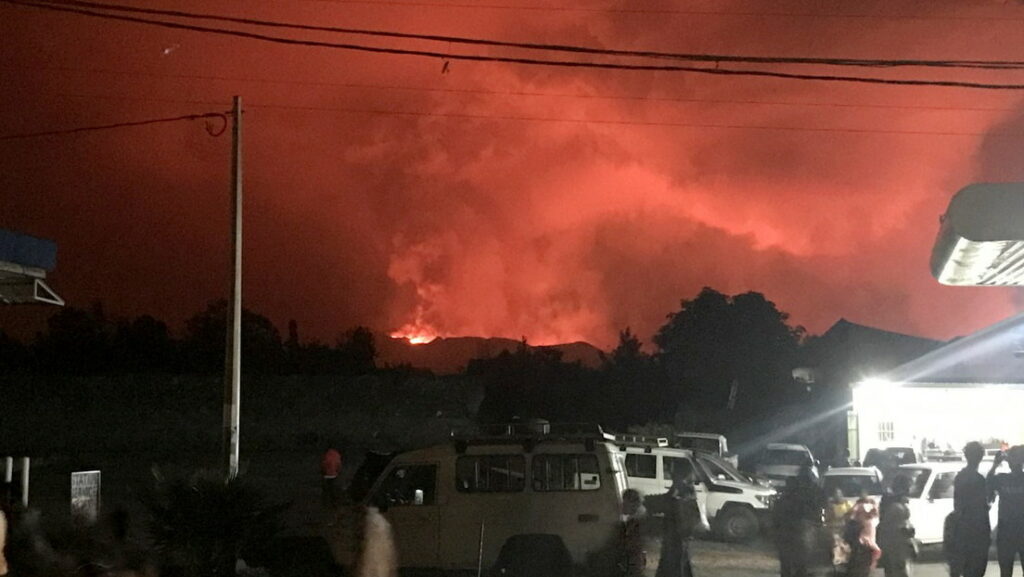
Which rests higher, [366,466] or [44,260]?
[44,260]

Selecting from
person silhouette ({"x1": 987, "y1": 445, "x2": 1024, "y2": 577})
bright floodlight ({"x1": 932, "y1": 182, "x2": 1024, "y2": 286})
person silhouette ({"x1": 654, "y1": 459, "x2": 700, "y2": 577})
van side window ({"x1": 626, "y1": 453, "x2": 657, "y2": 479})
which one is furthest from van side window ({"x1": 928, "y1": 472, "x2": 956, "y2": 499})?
bright floodlight ({"x1": 932, "y1": 182, "x2": 1024, "y2": 286})

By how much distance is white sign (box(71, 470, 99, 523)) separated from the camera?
14406mm

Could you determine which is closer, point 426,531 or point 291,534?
point 426,531

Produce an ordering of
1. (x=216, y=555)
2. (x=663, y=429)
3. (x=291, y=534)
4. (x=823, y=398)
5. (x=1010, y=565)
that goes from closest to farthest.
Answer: (x=1010, y=565), (x=216, y=555), (x=291, y=534), (x=663, y=429), (x=823, y=398)

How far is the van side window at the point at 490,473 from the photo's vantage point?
1298 cm

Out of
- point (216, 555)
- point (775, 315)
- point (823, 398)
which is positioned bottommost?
point (216, 555)

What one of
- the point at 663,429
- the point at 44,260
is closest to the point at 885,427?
the point at 663,429

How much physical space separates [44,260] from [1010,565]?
40.9 feet

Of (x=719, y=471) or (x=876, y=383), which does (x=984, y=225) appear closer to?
(x=719, y=471)

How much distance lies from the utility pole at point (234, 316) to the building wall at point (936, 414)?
722 inches

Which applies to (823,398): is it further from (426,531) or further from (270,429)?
(426,531)

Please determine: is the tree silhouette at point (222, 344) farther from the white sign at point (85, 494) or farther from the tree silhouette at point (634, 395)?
the white sign at point (85, 494)

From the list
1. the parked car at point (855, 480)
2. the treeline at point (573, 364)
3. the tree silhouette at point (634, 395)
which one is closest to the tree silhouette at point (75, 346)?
the treeline at point (573, 364)

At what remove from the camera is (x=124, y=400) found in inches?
1761
